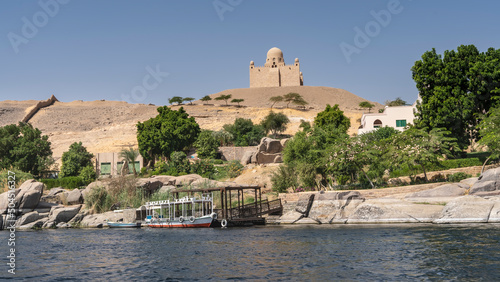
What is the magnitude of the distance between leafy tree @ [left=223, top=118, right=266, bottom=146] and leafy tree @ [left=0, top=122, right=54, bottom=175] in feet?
88.6

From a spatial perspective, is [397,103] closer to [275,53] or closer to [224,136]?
[224,136]

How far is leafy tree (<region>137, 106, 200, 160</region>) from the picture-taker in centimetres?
6166

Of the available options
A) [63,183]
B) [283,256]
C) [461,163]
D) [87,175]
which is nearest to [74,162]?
[87,175]

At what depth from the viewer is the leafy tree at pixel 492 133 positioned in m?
33.8

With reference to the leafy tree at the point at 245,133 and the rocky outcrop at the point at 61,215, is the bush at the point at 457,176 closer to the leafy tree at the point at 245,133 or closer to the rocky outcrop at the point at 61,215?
the rocky outcrop at the point at 61,215

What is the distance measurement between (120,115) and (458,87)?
347ft

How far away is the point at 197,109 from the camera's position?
409ft

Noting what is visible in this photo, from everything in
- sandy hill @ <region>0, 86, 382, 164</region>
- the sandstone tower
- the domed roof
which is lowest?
sandy hill @ <region>0, 86, 382, 164</region>

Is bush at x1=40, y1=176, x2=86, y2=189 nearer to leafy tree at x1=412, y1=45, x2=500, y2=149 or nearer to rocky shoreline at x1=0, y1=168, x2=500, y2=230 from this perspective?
rocky shoreline at x1=0, y1=168, x2=500, y2=230

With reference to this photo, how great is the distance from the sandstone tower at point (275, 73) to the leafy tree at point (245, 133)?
297 feet

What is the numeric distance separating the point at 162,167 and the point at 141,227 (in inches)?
654

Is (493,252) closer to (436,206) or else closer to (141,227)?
(436,206)

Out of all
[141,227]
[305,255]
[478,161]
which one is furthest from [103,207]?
[478,161]

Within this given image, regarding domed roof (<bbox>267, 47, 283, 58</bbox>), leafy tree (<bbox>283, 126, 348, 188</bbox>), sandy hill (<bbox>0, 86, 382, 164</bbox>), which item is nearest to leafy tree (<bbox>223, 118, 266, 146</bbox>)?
sandy hill (<bbox>0, 86, 382, 164</bbox>)
